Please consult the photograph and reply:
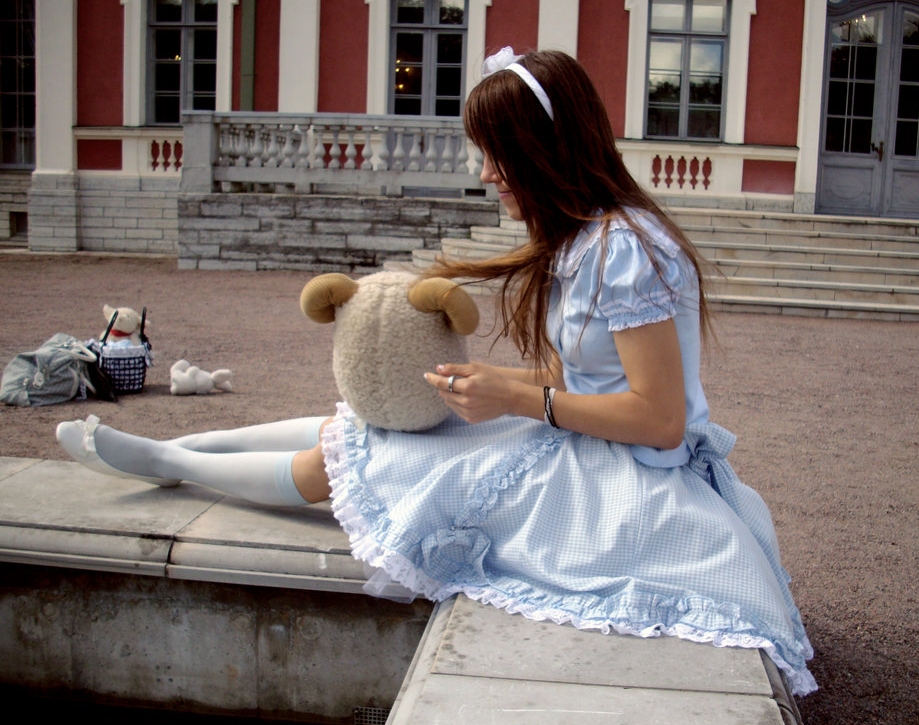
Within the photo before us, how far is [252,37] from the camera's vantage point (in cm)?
1398

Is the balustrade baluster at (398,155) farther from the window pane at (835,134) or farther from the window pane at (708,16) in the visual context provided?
the window pane at (835,134)

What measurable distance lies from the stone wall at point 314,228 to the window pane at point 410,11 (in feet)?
12.0

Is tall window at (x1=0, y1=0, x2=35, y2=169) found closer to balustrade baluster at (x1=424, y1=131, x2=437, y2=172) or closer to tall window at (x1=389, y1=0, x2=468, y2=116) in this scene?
tall window at (x1=389, y1=0, x2=468, y2=116)

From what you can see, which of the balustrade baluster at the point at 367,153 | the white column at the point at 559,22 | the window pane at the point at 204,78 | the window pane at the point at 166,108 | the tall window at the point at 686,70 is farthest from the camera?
the window pane at the point at 166,108

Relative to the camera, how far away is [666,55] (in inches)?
538

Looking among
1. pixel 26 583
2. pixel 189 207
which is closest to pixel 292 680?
pixel 26 583

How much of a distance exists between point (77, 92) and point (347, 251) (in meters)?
5.88

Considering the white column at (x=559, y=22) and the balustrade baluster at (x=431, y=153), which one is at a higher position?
the white column at (x=559, y=22)

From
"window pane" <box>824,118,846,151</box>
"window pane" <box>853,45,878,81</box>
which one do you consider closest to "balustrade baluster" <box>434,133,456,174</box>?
"window pane" <box>824,118,846,151</box>

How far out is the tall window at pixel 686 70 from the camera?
13531 mm

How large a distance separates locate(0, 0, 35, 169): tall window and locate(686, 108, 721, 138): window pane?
1020cm

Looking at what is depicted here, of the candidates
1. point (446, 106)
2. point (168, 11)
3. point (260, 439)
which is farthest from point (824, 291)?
point (168, 11)

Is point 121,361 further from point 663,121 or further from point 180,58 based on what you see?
point 180,58

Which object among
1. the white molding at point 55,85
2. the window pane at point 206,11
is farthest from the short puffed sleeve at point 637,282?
the white molding at point 55,85
